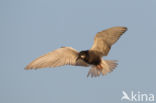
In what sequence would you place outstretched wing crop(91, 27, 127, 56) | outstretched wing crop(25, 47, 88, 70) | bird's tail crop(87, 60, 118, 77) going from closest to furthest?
outstretched wing crop(25, 47, 88, 70)
outstretched wing crop(91, 27, 127, 56)
bird's tail crop(87, 60, 118, 77)

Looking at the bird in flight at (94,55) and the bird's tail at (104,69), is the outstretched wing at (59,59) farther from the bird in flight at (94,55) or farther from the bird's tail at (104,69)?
the bird's tail at (104,69)

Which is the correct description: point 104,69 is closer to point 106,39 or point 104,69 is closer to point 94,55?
point 94,55

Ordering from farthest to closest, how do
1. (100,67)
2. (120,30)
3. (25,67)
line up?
(100,67) < (120,30) < (25,67)

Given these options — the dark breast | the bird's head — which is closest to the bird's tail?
the dark breast

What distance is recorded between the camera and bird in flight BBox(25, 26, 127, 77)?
3.75m

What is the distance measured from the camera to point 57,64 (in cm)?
373

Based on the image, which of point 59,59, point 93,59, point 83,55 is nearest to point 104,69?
point 93,59

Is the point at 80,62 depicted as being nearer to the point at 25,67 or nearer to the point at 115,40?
the point at 115,40

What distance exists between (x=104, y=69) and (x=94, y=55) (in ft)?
0.92

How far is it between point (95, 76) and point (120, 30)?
81cm

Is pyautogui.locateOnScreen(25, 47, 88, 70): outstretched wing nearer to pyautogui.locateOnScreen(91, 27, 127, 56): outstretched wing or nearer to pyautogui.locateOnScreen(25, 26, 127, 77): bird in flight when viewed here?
pyautogui.locateOnScreen(25, 26, 127, 77): bird in flight

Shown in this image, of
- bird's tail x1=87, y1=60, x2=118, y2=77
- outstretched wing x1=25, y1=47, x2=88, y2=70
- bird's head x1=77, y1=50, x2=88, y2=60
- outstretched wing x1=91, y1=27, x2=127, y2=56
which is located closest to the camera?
outstretched wing x1=25, y1=47, x2=88, y2=70

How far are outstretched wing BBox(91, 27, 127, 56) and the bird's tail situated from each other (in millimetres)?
159

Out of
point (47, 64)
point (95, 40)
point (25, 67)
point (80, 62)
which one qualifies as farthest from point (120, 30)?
point (25, 67)
